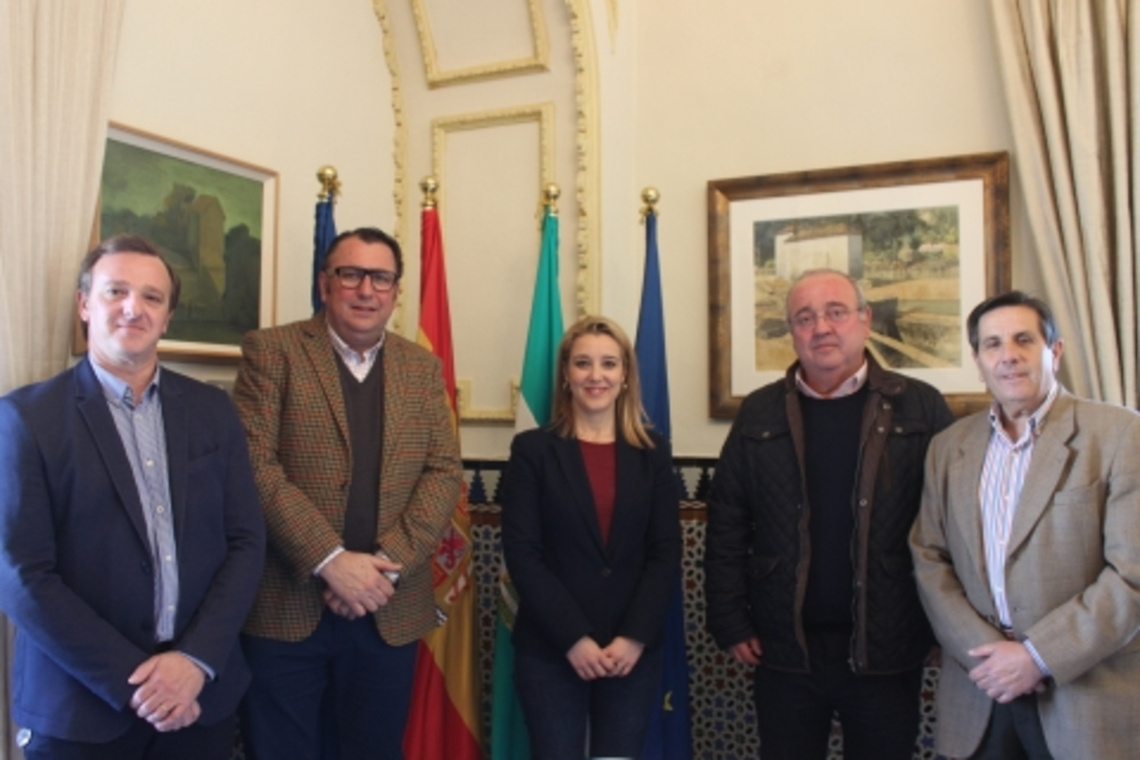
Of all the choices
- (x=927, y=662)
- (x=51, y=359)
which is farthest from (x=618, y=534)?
(x=51, y=359)

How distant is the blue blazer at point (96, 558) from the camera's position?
1495mm

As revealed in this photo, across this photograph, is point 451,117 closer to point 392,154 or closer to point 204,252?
point 392,154

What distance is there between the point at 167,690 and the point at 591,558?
2.99 ft

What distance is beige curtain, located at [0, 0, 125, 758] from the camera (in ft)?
6.11

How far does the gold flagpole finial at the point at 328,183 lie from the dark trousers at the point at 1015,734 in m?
2.13

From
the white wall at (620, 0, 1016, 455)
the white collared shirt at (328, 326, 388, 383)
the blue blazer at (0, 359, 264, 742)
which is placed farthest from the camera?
the white wall at (620, 0, 1016, 455)

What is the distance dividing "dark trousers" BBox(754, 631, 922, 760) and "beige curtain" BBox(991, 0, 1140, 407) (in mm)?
1245

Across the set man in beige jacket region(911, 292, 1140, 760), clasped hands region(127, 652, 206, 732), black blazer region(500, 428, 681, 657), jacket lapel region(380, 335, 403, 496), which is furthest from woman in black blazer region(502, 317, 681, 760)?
clasped hands region(127, 652, 206, 732)

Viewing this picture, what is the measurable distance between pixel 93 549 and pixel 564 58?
231 cm

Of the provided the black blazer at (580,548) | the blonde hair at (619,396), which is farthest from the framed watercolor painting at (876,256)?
the black blazer at (580,548)

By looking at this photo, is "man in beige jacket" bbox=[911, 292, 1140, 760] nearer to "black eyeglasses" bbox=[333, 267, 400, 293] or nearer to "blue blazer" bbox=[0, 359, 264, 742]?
"black eyeglasses" bbox=[333, 267, 400, 293]

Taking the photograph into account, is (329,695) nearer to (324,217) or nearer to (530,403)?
(530,403)

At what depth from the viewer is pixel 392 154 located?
3.35 metres

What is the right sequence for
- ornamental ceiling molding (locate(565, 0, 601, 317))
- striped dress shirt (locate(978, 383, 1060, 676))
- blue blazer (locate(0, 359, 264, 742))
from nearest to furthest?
blue blazer (locate(0, 359, 264, 742))
striped dress shirt (locate(978, 383, 1060, 676))
ornamental ceiling molding (locate(565, 0, 601, 317))
